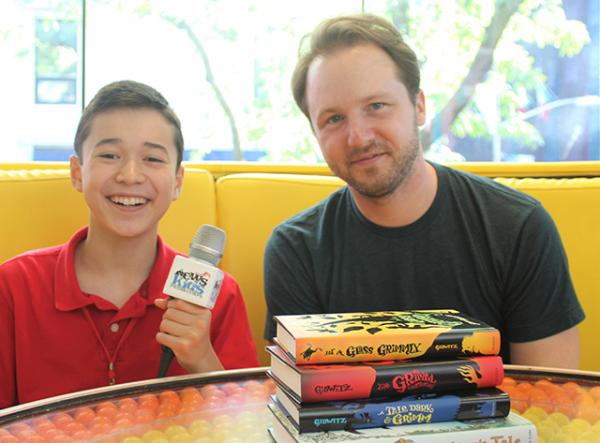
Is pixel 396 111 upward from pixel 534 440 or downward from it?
upward

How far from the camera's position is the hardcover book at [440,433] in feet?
2.28

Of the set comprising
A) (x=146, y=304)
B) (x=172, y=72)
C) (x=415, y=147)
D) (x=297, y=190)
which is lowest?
(x=146, y=304)

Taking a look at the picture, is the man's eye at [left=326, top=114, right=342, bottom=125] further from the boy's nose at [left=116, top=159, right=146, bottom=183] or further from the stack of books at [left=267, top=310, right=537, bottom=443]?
the stack of books at [left=267, top=310, right=537, bottom=443]

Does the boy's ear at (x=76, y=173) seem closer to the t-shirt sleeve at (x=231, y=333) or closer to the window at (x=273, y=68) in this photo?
the t-shirt sleeve at (x=231, y=333)

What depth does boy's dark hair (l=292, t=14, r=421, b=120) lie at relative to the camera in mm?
1691

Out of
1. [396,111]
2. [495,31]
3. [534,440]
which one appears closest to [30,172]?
[396,111]

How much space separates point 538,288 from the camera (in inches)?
59.4

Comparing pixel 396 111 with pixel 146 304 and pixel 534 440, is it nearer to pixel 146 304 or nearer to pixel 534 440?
pixel 146 304

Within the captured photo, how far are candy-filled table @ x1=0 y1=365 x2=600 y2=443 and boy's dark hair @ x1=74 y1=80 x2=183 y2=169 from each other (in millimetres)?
741

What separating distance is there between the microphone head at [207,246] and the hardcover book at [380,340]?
0.25m

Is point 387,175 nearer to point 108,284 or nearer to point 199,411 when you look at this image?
point 108,284

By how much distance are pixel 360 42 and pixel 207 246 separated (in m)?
0.86

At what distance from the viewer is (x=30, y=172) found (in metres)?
1.78

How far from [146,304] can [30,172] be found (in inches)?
22.7
